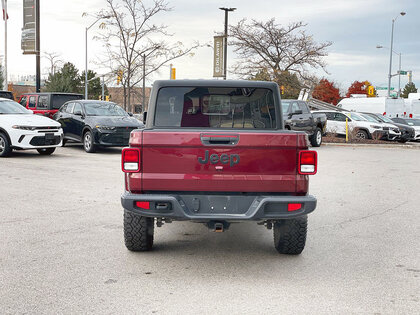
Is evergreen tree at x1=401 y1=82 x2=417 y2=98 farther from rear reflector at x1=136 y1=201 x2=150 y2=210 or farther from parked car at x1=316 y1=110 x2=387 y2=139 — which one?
rear reflector at x1=136 y1=201 x2=150 y2=210

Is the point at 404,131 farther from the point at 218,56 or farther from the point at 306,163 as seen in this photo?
the point at 306,163

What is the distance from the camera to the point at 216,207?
4965mm

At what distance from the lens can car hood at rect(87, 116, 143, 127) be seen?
16.8 meters

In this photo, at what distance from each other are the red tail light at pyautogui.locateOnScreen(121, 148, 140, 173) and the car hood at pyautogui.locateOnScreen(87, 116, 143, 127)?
470 inches

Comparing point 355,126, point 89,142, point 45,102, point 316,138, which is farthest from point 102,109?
point 355,126

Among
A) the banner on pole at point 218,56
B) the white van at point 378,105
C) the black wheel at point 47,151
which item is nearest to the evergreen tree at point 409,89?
the white van at point 378,105

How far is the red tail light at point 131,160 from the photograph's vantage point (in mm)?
4949

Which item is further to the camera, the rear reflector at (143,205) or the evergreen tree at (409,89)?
the evergreen tree at (409,89)

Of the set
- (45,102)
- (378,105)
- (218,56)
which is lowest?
(45,102)

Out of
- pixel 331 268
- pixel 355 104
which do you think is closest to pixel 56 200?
pixel 331 268

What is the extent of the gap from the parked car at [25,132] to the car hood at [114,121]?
5.52 feet

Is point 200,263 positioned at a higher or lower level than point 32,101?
lower

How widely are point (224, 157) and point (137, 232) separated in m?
1.31

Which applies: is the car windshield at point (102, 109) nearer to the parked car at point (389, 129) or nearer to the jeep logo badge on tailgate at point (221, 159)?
the jeep logo badge on tailgate at point (221, 159)
